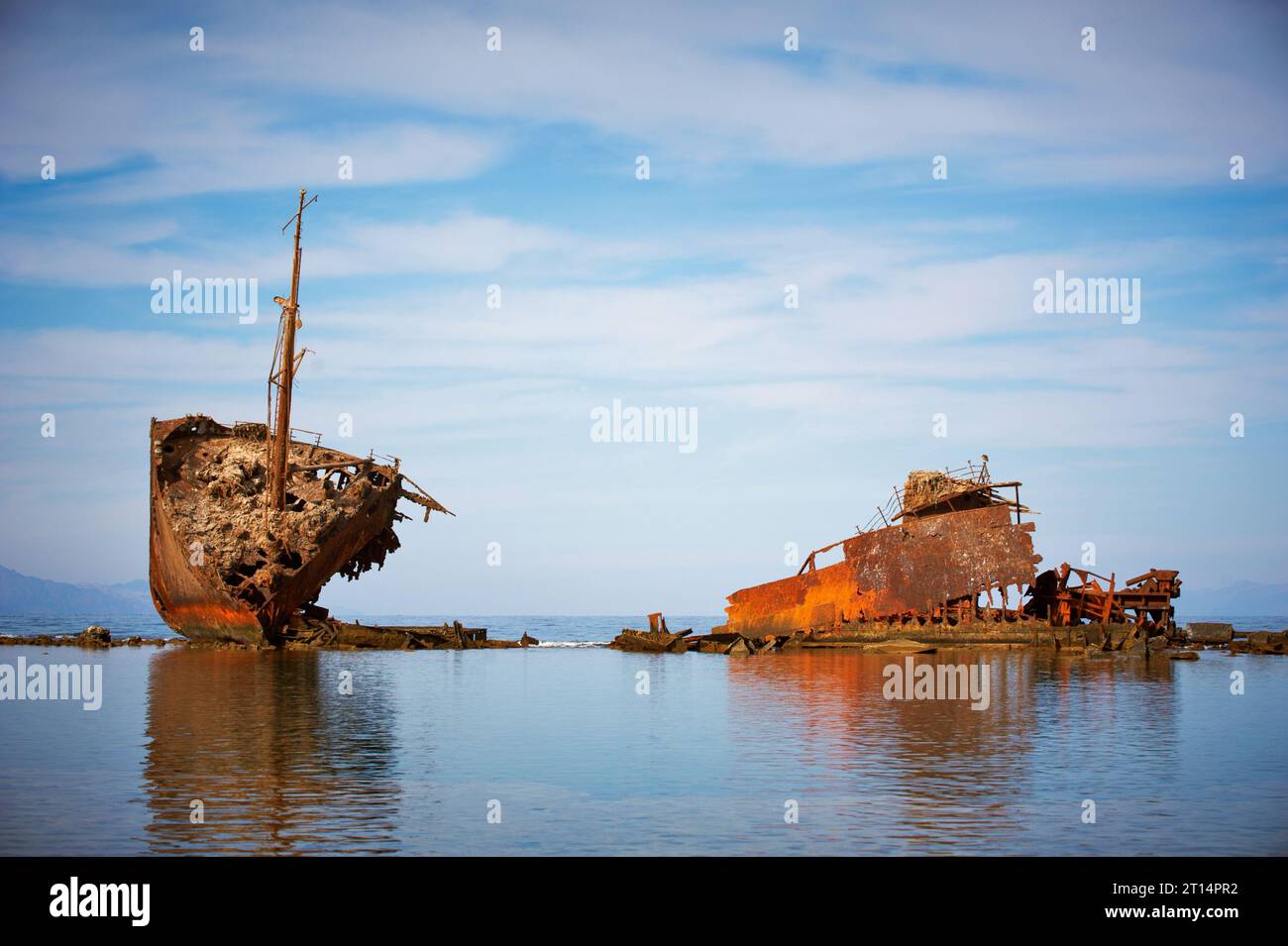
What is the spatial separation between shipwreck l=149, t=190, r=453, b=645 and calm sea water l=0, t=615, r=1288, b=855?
10.4 m

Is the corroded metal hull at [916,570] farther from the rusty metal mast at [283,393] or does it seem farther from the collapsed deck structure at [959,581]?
the rusty metal mast at [283,393]

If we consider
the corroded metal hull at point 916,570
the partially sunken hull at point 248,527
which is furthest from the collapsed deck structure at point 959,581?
the partially sunken hull at point 248,527

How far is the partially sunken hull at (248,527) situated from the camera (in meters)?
45.0

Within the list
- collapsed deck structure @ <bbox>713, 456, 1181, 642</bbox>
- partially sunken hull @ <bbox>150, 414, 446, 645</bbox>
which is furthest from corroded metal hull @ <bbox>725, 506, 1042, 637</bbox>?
partially sunken hull @ <bbox>150, 414, 446, 645</bbox>

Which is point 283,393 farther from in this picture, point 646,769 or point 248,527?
point 646,769

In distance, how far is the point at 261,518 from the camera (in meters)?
46.0

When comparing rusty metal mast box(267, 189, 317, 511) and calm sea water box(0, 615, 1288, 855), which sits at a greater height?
rusty metal mast box(267, 189, 317, 511)

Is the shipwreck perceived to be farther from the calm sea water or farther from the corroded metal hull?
the corroded metal hull

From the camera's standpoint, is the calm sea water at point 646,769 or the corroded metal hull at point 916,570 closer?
the calm sea water at point 646,769

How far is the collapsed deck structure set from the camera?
44.2 m

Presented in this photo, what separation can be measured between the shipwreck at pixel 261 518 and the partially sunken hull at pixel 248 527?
5 cm

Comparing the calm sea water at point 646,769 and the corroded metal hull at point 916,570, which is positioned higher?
the corroded metal hull at point 916,570

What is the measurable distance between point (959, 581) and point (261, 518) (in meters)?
27.7

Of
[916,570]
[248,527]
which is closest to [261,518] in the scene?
[248,527]
